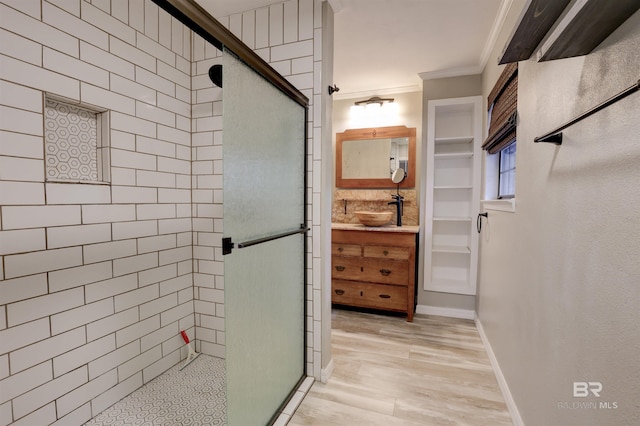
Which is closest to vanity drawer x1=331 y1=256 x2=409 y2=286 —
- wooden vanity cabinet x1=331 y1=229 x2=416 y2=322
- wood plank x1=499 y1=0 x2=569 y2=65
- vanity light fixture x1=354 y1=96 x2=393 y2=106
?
wooden vanity cabinet x1=331 y1=229 x2=416 y2=322

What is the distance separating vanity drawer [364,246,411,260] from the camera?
2.74 m

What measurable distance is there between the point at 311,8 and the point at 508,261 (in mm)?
1965

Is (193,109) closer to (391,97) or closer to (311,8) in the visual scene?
(311,8)

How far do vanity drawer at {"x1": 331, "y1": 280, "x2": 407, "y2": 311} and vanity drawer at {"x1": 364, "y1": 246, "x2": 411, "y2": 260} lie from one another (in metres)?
0.30

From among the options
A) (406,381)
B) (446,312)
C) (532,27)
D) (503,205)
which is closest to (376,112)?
(503,205)

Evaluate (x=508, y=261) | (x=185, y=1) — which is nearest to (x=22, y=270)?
(x=185, y=1)

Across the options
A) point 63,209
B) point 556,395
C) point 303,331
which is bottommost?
point 303,331

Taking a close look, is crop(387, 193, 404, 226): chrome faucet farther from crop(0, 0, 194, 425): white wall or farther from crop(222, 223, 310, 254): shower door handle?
crop(0, 0, 194, 425): white wall

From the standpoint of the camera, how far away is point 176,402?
167 cm

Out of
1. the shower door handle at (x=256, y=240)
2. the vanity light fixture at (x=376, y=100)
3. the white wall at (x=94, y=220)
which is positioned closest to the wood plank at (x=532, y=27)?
the shower door handle at (x=256, y=240)

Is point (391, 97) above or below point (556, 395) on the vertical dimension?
above

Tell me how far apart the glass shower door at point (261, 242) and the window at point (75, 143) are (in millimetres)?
953

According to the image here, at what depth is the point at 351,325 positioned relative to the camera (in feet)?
8.88

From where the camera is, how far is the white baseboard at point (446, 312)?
286 centimetres
